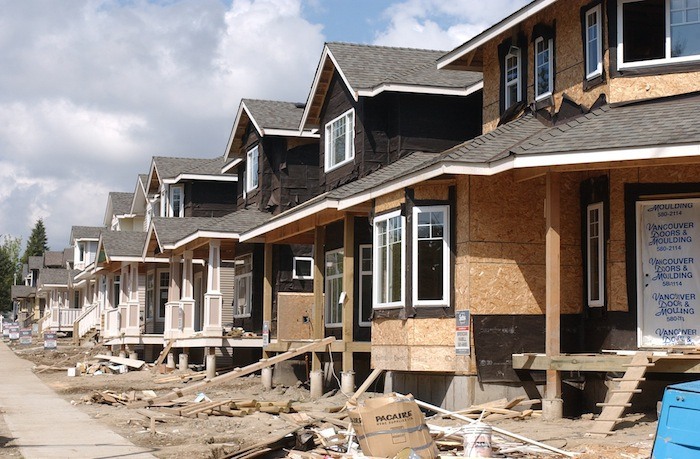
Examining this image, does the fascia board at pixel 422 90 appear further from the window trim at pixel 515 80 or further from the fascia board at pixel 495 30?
the window trim at pixel 515 80

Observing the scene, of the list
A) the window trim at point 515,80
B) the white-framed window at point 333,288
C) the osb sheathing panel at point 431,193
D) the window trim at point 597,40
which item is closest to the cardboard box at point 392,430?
the osb sheathing panel at point 431,193

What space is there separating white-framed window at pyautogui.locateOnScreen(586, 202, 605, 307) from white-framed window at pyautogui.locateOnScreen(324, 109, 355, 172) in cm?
992

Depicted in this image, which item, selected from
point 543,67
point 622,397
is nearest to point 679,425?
point 622,397

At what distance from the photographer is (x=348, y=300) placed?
2356 cm

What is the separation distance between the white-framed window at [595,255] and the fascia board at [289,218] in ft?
19.8

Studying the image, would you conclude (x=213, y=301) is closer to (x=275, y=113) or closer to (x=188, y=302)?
(x=188, y=302)

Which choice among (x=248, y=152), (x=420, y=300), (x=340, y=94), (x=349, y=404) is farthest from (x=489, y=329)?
(x=248, y=152)

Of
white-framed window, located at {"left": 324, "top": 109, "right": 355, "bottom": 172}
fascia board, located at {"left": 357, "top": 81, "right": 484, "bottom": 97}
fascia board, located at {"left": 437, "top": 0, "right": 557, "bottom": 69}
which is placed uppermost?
fascia board, located at {"left": 437, "top": 0, "right": 557, "bottom": 69}

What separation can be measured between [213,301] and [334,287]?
5553 mm

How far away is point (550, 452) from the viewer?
13562 mm

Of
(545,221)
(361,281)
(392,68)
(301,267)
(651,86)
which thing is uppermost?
(392,68)

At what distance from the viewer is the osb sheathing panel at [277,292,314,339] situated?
28203mm

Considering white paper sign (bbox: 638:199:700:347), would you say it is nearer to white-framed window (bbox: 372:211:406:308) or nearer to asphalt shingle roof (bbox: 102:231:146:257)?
white-framed window (bbox: 372:211:406:308)

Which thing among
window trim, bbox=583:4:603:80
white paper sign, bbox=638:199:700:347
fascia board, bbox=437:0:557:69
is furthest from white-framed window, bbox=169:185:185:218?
white paper sign, bbox=638:199:700:347
